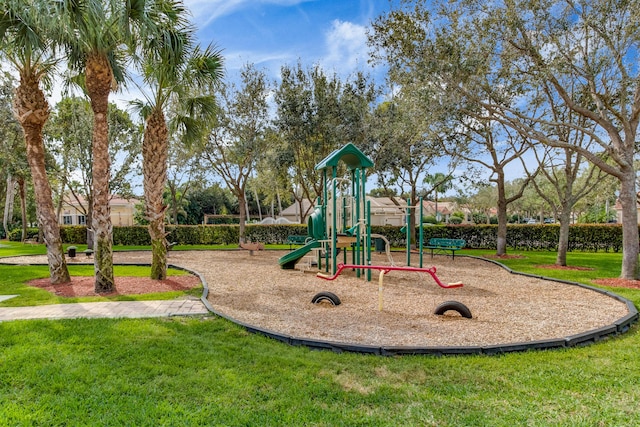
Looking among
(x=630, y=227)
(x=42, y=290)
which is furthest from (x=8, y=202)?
(x=630, y=227)

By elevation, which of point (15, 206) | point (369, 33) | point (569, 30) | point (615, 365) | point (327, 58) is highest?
point (327, 58)

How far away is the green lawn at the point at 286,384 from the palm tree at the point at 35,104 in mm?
4588

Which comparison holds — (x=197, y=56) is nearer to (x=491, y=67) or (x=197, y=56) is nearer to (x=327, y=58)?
(x=491, y=67)

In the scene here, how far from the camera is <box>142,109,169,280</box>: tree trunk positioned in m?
9.26

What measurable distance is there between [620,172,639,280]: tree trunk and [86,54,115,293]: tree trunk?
12529 mm

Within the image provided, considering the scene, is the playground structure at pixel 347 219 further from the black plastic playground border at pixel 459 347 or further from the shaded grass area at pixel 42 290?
the black plastic playground border at pixel 459 347

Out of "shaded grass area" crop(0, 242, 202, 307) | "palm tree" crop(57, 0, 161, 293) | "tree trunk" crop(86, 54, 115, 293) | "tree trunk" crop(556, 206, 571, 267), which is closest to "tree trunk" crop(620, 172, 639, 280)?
"tree trunk" crop(556, 206, 571, 267)

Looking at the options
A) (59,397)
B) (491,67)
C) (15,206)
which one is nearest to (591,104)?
(491,67)

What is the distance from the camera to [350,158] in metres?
10.8

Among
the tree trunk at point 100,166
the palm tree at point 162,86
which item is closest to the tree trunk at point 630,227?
the palm tree at point 162,86

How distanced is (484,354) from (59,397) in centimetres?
447

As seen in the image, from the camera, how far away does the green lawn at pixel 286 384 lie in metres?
2.98

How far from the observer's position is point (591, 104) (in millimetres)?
12367

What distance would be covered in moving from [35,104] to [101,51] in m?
2.48
